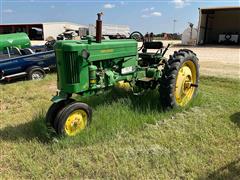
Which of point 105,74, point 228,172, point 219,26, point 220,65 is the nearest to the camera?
point 228,172

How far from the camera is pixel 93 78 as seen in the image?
3.96 metres

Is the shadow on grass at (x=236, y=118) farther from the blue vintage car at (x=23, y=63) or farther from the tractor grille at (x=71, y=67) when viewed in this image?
the blue vintage car at (x=23, y=63)

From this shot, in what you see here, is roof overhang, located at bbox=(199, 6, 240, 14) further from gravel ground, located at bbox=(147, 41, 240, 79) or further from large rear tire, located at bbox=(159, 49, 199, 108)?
large rear tire, located at bbox=(159, 49, 199, 108)

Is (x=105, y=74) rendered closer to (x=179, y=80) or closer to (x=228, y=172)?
(x=179, y=80)

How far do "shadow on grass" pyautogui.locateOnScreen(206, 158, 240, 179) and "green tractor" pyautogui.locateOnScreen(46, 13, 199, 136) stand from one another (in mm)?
1629

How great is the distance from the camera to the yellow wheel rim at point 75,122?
3.71 metres

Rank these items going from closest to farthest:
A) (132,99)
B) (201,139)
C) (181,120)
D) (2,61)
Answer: (201,139) → (181,120) → (132,99) → (2,61)

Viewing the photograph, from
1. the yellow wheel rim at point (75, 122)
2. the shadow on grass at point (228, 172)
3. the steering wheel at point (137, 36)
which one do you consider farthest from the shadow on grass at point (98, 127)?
the shadow on grass at point (228, 172)

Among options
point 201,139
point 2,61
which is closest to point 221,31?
point 2,61

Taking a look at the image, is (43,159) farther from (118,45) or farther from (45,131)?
(118,45)

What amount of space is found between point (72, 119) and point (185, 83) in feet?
7.33

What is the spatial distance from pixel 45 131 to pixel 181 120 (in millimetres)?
2055

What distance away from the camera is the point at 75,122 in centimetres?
378

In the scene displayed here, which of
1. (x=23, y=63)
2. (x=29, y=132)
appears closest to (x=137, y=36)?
(x=29, y=132)
